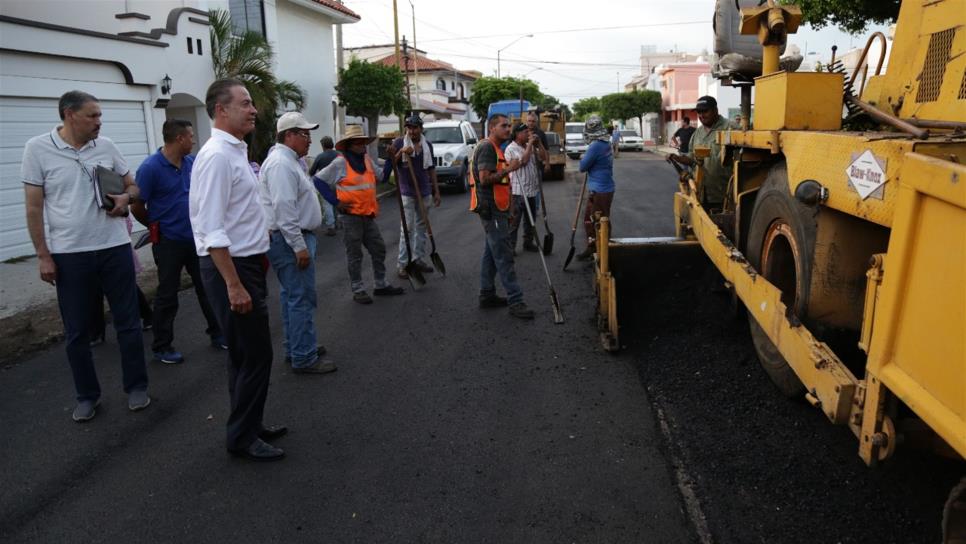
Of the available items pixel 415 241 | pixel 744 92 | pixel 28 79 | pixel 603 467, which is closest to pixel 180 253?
pixel 415 241

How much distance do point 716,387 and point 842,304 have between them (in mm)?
1356

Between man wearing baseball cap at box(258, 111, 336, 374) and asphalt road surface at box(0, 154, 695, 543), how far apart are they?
0.25m

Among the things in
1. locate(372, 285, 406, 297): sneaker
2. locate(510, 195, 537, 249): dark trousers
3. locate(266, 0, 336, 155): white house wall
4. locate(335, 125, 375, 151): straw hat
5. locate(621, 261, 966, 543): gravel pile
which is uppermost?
locate(266, 0, 336, 155): white house wall

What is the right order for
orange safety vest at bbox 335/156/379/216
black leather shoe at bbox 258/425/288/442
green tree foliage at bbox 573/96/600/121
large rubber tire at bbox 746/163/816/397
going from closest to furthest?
1. large rubber tire at bbox 746/163/816/397
2. black leather shoe at bbox 258/425/288/442
3. orange safety vest at bbox 335/156/379/216
4. green tree foliage at bbox 573/96/600/121

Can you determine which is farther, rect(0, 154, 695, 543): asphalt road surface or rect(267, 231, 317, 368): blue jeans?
rect(267, 231, 317, 368): blue jeans

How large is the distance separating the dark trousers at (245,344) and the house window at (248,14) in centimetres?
1730

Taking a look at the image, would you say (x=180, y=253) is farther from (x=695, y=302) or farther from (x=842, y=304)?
(x=842, y=304)

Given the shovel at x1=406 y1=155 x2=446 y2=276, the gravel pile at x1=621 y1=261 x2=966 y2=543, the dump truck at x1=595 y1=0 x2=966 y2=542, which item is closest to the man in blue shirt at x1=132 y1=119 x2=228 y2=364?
the shovel at x1=406 y1=155 x2=446 y2=276

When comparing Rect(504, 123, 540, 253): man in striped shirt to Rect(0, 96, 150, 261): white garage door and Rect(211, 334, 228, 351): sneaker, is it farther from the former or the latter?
Rect(0, 96, 150, 261): white garage door

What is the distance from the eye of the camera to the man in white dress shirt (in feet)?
11.8

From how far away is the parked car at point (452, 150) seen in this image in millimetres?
18438

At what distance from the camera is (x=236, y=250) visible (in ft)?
12.5

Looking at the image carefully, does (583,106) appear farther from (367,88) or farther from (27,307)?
(27,307)

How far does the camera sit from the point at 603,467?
3.74 m
